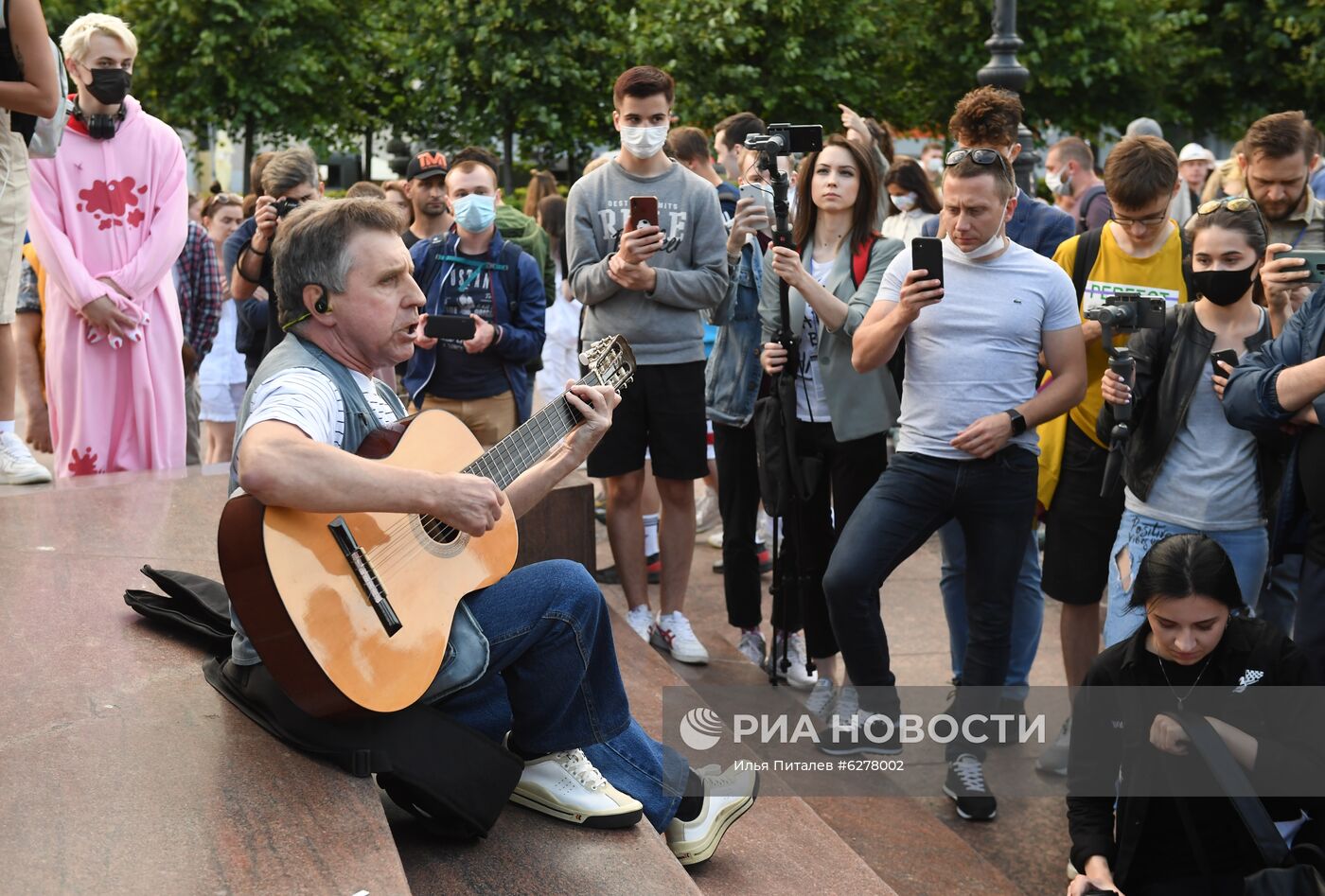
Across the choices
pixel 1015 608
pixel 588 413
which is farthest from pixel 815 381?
pixel 588 413

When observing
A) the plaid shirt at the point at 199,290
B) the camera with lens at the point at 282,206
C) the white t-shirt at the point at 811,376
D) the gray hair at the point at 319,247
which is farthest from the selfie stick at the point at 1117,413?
the plaid shirt at the point at 199,290

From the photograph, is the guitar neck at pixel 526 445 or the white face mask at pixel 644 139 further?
the white face mask at pixel 644 139

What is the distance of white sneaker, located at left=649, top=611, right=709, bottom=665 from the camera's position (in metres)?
6.05

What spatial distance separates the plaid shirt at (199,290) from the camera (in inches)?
306

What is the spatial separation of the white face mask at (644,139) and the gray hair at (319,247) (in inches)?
107

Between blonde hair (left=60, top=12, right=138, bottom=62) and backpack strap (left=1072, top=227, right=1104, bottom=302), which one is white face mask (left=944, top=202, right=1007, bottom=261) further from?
blonde hair (left=60, top=12, right=138, bottom=62)

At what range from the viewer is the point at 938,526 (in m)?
4.98

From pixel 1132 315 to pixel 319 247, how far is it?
→ 2660mm

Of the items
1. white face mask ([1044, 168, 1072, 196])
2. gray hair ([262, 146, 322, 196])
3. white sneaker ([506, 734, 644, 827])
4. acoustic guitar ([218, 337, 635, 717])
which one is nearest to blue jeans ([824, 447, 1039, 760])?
white sneaker ([506, 734, 644, 827])

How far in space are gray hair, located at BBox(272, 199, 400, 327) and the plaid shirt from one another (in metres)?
4.66

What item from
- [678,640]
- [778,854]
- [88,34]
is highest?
[88,34]

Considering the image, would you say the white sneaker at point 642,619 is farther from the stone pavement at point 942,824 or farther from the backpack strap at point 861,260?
the backpack strap at point 861,260

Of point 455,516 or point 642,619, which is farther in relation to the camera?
point 642,619

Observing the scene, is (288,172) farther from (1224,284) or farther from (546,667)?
(1224,284)
